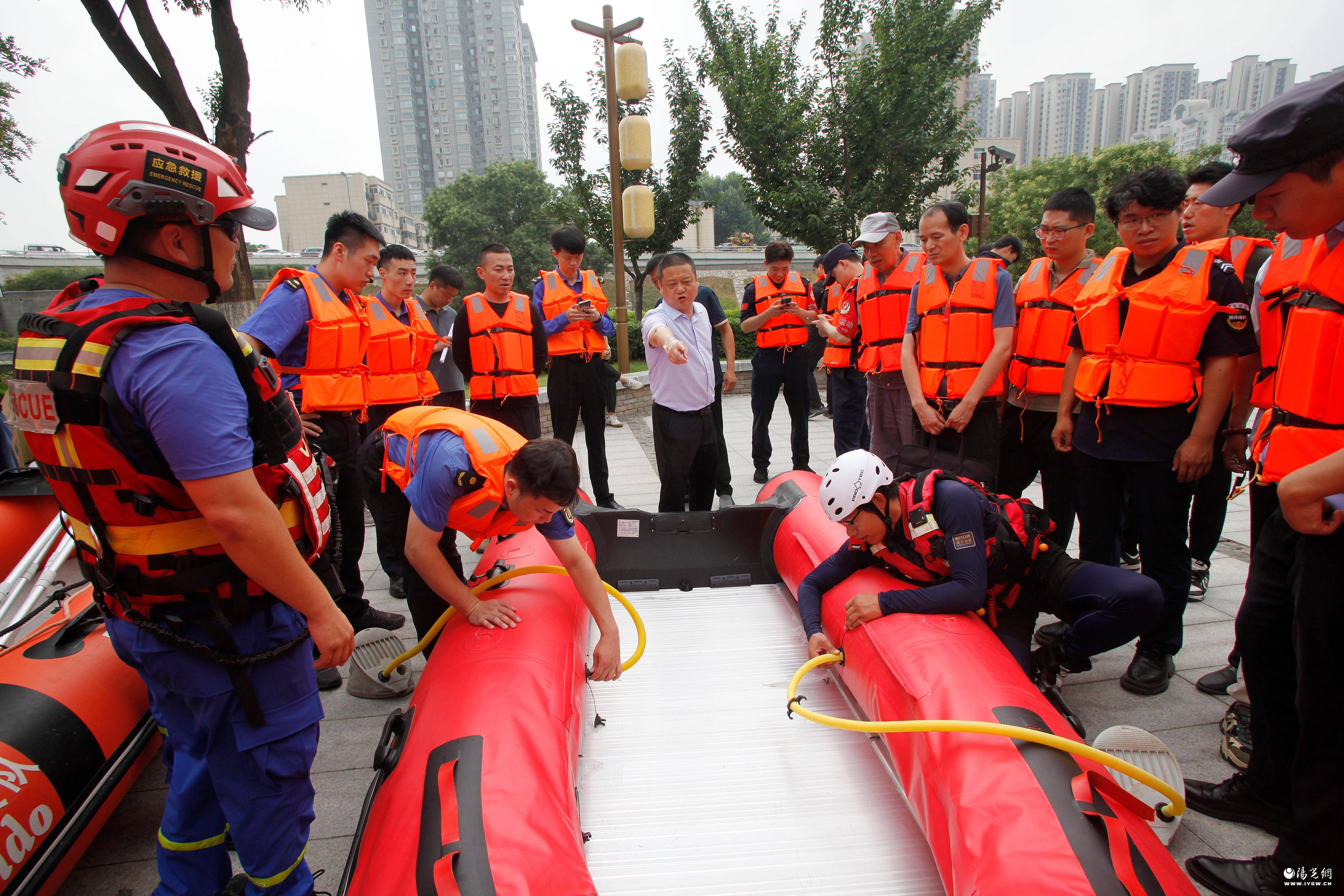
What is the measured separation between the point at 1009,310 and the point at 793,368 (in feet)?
7.53

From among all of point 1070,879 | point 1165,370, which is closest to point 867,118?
point 1165,370

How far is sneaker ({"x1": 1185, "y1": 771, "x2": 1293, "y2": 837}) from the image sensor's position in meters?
1.92

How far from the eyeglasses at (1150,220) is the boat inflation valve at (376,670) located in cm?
329

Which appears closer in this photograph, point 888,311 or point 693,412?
point 693,412

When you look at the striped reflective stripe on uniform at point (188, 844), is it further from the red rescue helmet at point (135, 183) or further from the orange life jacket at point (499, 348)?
the orange life jacket at point (499, 348)

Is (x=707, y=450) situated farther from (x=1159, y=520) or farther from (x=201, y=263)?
(x=201, y=263)

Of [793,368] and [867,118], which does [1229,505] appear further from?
[867,118]

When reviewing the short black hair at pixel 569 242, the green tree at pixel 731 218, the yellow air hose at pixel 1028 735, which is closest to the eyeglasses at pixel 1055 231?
the yellow air hose at pixel 1028 735

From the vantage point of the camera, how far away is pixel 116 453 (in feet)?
4.14

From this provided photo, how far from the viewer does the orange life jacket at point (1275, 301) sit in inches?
72.1

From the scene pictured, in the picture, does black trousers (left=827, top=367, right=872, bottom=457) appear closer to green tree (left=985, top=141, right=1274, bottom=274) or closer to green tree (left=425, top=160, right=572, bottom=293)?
green tree (left=985, top=141, right=1274, bottom=274)

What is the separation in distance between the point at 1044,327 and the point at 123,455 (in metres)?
3.79

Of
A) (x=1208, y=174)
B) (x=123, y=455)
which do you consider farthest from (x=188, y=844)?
(x=1208, y=174)

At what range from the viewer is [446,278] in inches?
196
